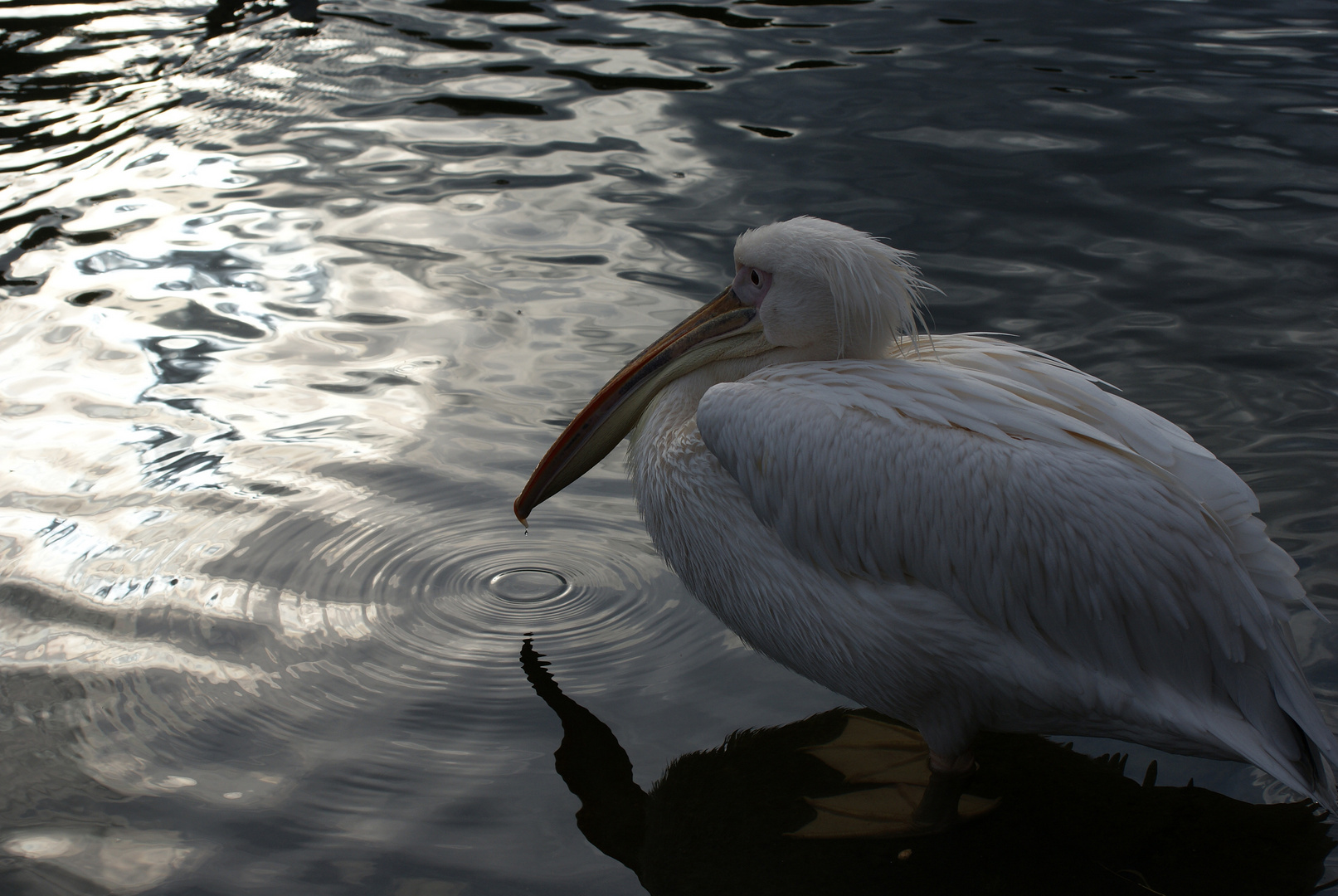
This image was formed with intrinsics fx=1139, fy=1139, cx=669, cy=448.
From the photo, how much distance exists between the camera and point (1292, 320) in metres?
4.82

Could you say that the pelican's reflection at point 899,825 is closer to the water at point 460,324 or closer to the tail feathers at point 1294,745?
the water at point 460,324

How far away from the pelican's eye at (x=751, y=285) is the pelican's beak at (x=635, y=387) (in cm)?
2

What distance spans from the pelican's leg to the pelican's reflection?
0.03m

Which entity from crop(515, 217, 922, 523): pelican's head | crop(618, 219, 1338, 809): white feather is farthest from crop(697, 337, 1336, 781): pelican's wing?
crop(515, 217, 922, 523): pelican's head

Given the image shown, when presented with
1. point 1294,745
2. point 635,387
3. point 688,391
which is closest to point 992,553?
point 1294,745

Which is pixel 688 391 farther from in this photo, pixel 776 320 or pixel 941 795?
pixel 941 795

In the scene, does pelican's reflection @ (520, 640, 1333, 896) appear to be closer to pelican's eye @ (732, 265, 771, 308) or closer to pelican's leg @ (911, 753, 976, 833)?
pelican's leg @ (911, 753, 976, 833)

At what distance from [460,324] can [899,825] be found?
293cm

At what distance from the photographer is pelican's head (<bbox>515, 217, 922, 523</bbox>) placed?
9.21 feet

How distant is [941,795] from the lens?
2.67m

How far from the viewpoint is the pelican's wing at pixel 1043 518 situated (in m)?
2.40

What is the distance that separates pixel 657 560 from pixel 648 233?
8.03ft

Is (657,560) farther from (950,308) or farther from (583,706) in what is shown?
(950,308)

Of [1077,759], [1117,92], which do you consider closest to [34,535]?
[1077,759]
